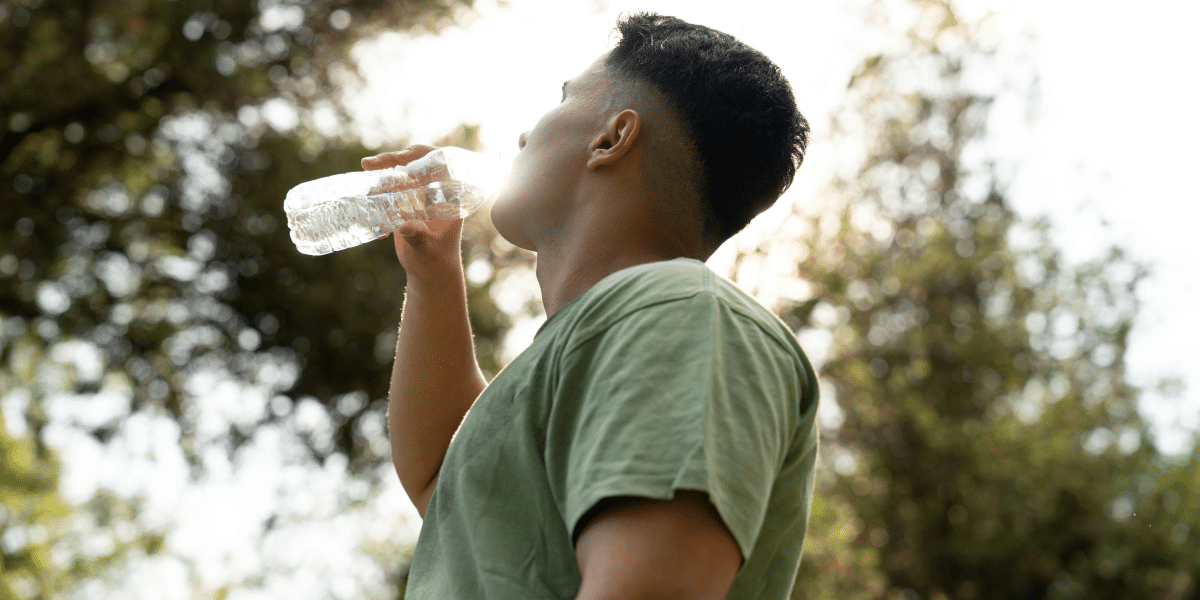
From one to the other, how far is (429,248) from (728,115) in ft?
2.08

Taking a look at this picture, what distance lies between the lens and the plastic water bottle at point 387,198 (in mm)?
1937

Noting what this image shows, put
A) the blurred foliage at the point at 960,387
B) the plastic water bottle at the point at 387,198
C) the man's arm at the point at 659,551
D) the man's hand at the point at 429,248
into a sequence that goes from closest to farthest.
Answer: the man's arm at the point at 659,551 → the man's hand at the point at 429,248 → the plastic water bottle at the point at 387,198 → the blurred foliage at the point at 960,387

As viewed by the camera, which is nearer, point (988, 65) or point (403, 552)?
point (403, 552)

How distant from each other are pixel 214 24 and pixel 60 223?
92.4 inches

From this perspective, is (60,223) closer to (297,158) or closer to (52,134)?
(52,134)

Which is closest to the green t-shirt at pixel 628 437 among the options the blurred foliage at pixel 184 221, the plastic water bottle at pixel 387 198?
the plastic water bottle at pixel 387 198

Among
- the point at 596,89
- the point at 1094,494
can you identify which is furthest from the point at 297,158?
the point at 1094,494

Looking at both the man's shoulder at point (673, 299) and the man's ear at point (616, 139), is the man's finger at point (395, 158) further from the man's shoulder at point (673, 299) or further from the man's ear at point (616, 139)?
the man's shoulder at point (673, 299)

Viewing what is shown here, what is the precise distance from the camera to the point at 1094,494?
11.7 m

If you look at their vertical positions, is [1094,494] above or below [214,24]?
below

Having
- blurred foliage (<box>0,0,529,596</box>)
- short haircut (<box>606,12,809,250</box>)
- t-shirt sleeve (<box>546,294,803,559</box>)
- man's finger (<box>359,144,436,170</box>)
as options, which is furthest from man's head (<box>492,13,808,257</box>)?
blurred foliage (<box>0,0,529,596</box>)

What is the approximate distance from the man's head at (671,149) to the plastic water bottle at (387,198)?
0.30 meters

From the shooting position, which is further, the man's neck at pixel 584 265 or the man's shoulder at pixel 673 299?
the man's neck at pixel 584 265

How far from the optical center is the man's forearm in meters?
1.76
